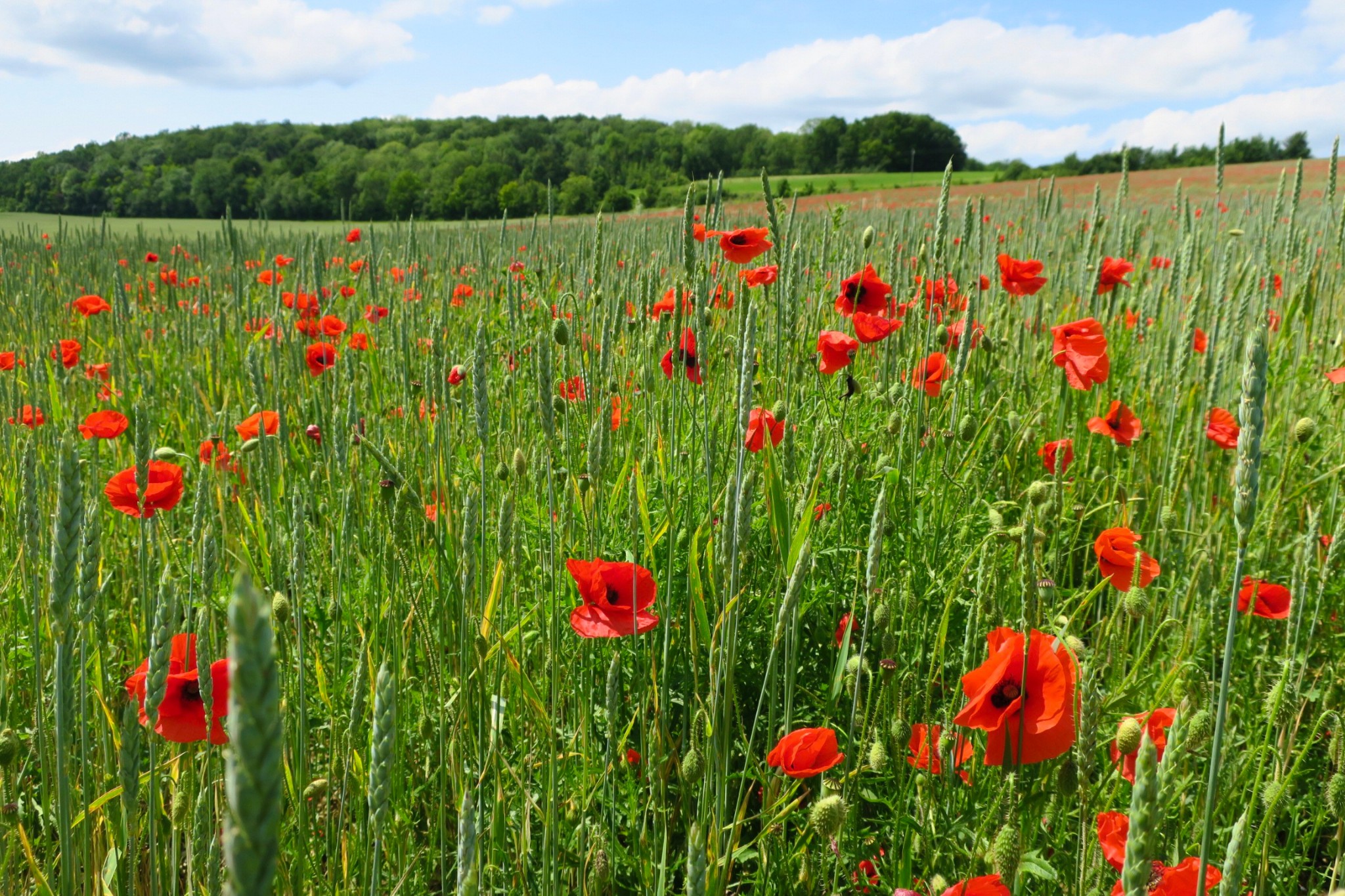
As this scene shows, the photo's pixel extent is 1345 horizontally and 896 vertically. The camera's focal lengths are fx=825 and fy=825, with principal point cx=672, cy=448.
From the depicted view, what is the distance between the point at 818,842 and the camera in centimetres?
117

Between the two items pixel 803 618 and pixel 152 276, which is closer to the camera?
pixel 803 618

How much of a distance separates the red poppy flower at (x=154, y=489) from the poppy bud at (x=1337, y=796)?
1625mm

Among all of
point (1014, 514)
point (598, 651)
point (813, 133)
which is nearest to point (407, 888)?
point (598, 651)

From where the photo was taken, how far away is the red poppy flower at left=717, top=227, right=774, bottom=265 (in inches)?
76.1

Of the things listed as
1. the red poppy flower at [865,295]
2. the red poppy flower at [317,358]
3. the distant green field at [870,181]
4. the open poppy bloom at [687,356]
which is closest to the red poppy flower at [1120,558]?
the open poppy bloom at [687,356]

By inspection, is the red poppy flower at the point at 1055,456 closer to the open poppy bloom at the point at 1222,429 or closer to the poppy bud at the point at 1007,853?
the open poppy bloom at the point at 1222,429

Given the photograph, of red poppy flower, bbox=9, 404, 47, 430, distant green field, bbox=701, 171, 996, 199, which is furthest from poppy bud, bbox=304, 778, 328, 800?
distant green field, bbox=701, 171, 996, 199

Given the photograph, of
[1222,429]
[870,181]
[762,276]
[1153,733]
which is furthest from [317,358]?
[870,181]

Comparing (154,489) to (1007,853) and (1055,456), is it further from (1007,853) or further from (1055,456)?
(1055,456)

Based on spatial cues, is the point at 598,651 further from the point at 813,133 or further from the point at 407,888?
the point at 813,133

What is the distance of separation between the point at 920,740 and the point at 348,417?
1.26 metres

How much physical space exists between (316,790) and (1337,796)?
3.87 ft

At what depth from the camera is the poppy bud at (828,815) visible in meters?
0.86

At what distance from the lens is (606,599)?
3.81ft
